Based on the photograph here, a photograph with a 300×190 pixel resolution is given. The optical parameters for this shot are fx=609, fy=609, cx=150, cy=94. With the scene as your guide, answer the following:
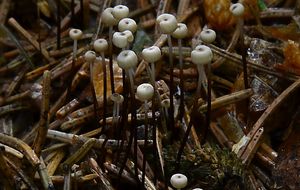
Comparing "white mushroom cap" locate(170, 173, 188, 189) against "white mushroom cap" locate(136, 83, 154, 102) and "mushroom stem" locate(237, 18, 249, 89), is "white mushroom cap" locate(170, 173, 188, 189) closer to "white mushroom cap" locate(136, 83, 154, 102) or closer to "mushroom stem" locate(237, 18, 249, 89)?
"white mushroom cap" locate(136, 83, 154, 102)

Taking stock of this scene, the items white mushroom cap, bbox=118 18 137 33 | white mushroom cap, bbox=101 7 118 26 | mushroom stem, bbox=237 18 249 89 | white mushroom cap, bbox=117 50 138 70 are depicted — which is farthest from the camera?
mushroom stem, bbox=237 18 249 89

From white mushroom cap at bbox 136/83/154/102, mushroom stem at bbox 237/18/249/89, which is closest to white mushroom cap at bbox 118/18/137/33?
white mushroom cap at bbox 136/83/154/102

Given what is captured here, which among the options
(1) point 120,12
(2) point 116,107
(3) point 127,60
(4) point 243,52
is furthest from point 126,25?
(4) point 243,52

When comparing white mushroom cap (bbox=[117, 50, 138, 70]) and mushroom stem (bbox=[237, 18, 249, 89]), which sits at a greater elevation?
white mushroom cap (bbox=[117, 50, 138, 70])

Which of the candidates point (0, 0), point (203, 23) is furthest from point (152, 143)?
point (0, 0)

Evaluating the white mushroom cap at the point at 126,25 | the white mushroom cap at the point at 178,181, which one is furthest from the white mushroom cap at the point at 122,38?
the white mushroom cap at the point at 178,181

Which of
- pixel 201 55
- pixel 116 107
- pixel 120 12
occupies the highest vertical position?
pixel 120 12

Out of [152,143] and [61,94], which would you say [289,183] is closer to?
[152,143]

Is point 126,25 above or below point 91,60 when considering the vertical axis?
above

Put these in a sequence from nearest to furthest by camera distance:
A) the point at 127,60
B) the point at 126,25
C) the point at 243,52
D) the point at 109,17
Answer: the point at 127,60, the point at 126,25, the point at 109,17, the point at 243,52

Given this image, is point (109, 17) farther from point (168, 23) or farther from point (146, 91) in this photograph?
point (146, 91)

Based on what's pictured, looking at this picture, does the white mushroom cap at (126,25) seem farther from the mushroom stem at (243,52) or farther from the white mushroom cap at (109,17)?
the mushroom stem at (243,52)
